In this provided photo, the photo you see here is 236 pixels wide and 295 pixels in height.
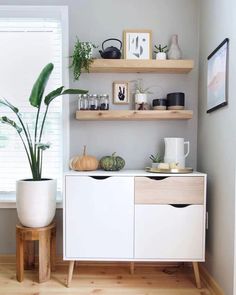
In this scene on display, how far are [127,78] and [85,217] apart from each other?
1.22 m

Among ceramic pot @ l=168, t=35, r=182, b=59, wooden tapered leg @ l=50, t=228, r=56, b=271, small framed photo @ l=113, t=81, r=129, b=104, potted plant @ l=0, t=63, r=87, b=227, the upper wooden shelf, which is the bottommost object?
wooden tapered leg @ l=50, t=228, r=56, b=271

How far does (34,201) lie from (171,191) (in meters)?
1.00

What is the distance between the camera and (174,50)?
A: 231 cm

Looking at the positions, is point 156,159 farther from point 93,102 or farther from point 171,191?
point 93,102

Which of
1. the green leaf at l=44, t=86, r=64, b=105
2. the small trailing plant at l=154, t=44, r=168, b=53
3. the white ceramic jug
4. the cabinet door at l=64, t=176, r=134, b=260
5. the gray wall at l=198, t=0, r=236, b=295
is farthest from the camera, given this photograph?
the small trailing plant at l=154, t=44, r=168, b=53

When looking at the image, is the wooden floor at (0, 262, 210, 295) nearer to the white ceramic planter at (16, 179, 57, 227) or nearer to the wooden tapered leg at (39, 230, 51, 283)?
the wooden tapered leg at (39, 230, 51, 283)

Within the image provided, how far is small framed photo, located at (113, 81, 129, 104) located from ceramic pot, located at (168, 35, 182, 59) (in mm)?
443

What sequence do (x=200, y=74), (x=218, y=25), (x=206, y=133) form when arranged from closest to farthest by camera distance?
(x=218, y=25)
(x=206, y=133)
(x=200, y=74)

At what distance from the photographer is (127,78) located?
241 centimetres

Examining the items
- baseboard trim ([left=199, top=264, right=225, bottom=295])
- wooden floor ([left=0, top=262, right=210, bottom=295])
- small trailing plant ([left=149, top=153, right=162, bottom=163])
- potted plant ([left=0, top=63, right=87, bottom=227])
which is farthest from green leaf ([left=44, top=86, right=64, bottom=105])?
baseboard trim ([left=199, top=264, right=225, bottom=295])

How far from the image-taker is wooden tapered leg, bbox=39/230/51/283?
2049 mm

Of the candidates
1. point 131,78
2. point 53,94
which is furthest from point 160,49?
point 53,94

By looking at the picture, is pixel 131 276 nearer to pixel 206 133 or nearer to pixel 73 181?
pixel 73 181

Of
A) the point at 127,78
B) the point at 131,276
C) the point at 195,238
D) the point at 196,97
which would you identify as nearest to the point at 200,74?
the point at 196,97
